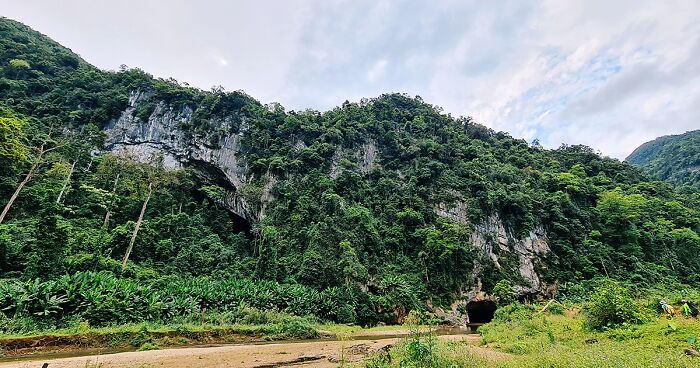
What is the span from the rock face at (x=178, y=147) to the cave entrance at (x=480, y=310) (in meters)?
27.4

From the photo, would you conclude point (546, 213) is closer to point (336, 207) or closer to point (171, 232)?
point (336, 207)

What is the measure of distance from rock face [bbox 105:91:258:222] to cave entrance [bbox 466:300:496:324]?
27385mm

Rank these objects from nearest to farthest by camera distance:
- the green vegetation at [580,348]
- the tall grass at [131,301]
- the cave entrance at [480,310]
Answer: the green vegetation at [580,348]
the tall grass at [131,301]
the cave entrance at [480,310]

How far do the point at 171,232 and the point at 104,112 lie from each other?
70.2 feet

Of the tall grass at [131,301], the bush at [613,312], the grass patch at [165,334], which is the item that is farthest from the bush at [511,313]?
the grass patch at [165,334]

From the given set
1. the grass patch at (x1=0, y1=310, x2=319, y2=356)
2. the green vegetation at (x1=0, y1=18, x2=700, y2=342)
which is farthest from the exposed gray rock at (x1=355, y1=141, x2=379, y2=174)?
the grass patch at (x1=0, y1=310, x2=319, y2=356)

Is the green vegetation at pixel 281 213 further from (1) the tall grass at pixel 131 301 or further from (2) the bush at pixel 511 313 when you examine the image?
(2) the bush at pixel 511 313

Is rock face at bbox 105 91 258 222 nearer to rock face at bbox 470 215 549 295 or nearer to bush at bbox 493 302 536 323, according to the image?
rock face at bbox 470 215 549 295

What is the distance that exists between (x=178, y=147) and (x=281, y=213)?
16.8 metres

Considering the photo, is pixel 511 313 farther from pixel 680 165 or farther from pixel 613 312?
pixel 680 165

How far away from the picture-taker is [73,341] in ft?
36.8

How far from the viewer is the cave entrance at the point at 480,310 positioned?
97.9 ft

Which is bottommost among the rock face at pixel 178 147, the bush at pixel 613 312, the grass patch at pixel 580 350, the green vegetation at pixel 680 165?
the grass patch at pixel 580 350

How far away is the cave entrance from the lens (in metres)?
29.8
